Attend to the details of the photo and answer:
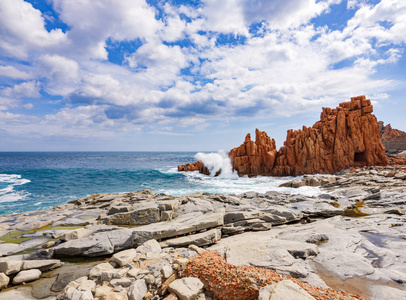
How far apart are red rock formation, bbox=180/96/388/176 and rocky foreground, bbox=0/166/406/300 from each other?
1282 inches

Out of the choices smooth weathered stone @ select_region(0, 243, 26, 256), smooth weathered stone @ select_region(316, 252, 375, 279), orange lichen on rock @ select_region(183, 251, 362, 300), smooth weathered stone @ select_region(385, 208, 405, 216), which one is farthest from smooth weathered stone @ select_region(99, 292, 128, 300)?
smooth weathered stone @ select_region(385, 208, 405, 216)

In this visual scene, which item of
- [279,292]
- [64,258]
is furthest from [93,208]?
[279,292]

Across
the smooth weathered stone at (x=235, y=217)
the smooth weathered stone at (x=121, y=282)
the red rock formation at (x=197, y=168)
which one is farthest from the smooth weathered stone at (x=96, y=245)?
the red rock formation at (x=197, y=168)

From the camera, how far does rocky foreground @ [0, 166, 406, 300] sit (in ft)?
19.4

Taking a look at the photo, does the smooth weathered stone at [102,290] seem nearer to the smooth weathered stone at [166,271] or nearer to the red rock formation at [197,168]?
the smooth weathered stone at [166,271]

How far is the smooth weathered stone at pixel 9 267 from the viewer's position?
7.35 m

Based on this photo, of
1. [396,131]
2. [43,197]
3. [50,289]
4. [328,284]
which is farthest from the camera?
[396,131]

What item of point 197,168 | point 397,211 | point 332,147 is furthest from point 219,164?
point 397,211

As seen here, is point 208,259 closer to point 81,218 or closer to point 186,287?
point 186,287

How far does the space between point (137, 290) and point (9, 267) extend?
546 centimetres

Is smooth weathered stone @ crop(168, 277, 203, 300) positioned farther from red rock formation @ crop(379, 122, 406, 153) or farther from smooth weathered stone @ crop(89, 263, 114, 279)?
red rock formation @ crop(379, 122, 406, 153)

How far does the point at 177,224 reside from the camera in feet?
37.1

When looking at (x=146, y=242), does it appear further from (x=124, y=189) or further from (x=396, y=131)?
(x=396, y=131)

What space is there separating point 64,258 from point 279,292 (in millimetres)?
9551
